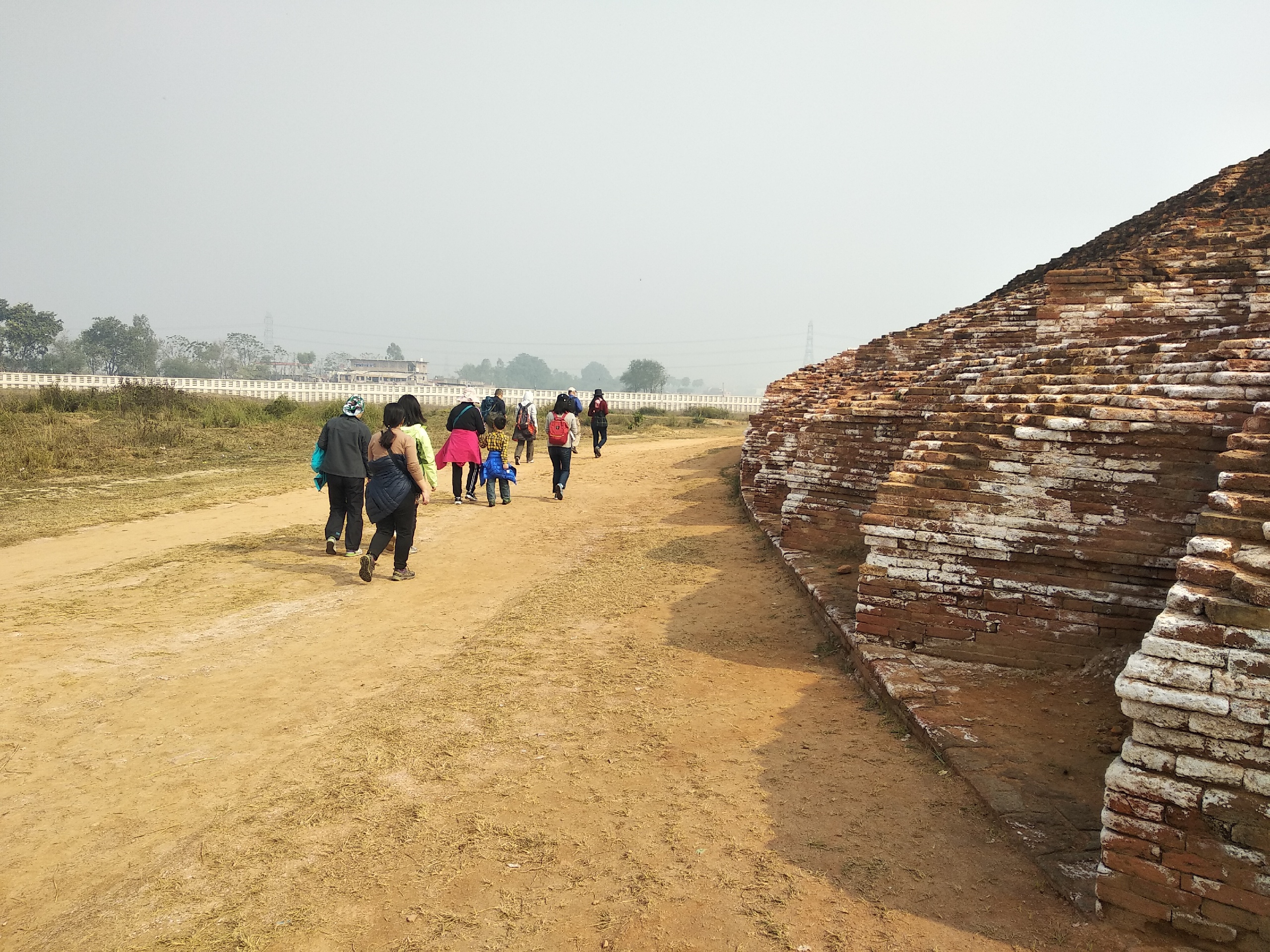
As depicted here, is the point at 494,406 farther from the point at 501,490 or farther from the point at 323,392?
the point at 323,392

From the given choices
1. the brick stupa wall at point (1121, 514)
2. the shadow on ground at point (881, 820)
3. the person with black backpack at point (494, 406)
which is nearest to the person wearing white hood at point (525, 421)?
the person with black backpack at point (494, 406)

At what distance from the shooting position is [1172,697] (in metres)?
2.37

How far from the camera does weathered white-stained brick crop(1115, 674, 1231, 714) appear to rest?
2.33m

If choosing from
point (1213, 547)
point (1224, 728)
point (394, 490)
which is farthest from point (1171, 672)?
point (394, 490)

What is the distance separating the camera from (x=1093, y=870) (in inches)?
100

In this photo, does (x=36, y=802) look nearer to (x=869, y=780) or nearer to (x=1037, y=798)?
(x=869, y=780)

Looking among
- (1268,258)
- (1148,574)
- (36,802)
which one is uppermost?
(1268,258)

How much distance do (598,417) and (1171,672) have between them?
14550mm

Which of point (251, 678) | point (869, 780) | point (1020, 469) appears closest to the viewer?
point (869, 780)

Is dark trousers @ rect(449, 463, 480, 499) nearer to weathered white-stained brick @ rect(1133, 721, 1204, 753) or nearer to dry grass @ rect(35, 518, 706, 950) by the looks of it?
dry grass @ rect(35, 518, 706, 950)

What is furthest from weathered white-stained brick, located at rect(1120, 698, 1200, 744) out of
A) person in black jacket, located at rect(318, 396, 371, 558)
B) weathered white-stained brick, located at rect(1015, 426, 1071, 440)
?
person in black jacket, located at rect(318, 396, 371, 558)

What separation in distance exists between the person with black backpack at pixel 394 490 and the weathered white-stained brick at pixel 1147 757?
18.0 ft

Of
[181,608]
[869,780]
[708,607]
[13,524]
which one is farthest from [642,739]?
[13,524]

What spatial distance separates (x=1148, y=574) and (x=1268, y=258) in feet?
13.6
